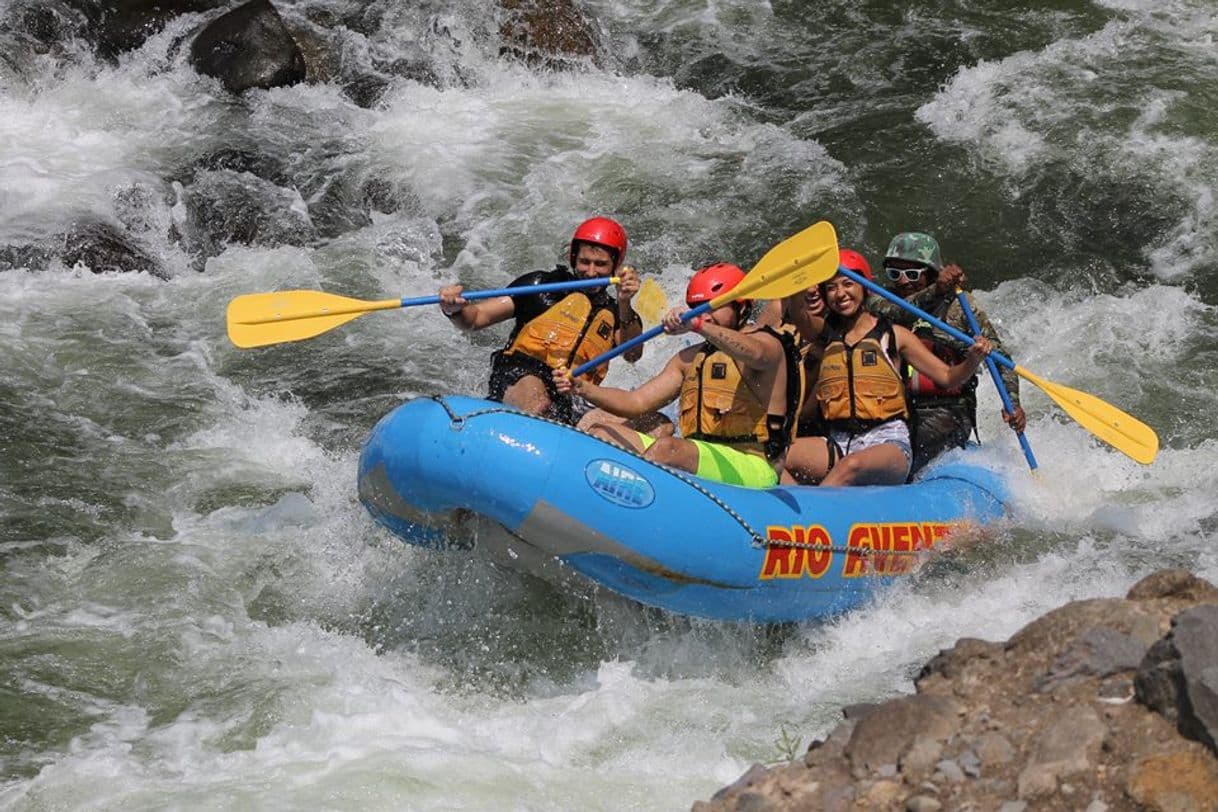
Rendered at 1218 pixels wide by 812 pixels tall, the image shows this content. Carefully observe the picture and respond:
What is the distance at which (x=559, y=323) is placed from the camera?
6.28 m

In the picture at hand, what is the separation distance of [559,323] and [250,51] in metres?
4.99

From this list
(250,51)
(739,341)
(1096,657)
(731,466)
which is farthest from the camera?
(250,51)

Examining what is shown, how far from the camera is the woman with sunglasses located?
596 cm

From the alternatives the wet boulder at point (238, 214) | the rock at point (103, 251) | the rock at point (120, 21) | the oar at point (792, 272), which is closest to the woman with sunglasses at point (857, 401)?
the oar at point (792, 272)

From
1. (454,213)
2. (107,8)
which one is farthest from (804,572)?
(107,8)

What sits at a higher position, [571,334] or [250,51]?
[250,51]

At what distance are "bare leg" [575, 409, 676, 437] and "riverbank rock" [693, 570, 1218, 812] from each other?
2333mm

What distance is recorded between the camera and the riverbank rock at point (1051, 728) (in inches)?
124

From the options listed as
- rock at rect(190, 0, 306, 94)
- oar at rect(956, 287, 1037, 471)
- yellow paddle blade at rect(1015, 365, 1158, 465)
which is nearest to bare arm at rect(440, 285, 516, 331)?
oar at rect(956, 287, 1037, 471)

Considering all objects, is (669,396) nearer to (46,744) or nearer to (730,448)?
(730,448)

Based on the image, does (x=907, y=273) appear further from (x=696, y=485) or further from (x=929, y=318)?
(x=696, y=485)

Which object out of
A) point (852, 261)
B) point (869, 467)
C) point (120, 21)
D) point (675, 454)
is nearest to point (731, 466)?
point (675, 454)

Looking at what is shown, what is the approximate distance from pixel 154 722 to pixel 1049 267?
564 centimetres

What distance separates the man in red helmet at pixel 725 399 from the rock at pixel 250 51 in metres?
5.27
